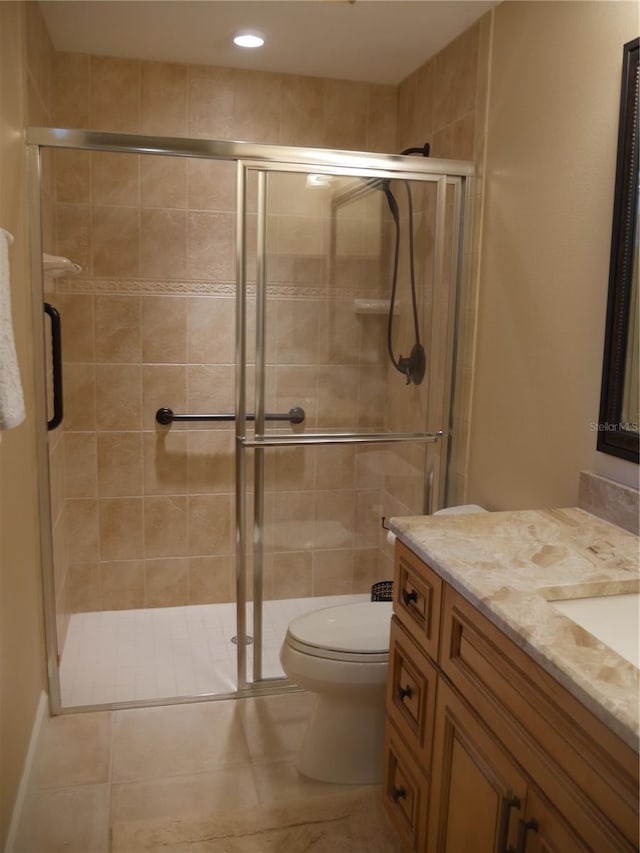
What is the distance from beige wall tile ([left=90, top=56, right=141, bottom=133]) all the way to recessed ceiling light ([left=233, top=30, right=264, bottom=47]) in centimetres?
51

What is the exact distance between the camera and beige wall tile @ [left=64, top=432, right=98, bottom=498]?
10.6 ft

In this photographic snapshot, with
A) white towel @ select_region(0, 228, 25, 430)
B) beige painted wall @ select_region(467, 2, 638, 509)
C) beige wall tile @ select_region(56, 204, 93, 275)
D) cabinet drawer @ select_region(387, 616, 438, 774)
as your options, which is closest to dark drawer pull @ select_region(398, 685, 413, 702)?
cabinet drawer @ select_region(387, 616, 438, 774)

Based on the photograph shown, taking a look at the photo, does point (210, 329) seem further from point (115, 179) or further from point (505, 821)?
point (505, 821)

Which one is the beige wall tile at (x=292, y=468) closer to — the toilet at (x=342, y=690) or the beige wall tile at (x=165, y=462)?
the toilet at (x=342, y=690)

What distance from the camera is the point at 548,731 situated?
1.14 metres

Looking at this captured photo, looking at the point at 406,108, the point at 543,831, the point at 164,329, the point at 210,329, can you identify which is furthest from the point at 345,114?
the point at 543,831

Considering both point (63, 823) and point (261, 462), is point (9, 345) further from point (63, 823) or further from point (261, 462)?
point (63, 823)

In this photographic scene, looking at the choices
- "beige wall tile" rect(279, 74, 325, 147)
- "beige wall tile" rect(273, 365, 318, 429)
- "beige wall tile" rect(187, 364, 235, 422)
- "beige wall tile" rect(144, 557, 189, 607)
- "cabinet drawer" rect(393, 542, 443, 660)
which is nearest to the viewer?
"cabinet drawer" rect(393, 542, 443, 660)

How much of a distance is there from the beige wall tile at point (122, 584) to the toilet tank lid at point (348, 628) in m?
1.33

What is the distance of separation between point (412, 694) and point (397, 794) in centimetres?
31

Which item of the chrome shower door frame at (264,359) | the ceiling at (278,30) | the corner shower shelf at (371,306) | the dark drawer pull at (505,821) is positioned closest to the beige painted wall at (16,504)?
the ceiling at (278,30)

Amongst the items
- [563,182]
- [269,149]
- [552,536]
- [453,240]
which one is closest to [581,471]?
[552,536]

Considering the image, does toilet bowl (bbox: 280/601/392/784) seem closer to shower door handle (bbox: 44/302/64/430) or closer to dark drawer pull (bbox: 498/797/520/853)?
dark drawer pull (bbox: 498/797/520/853)

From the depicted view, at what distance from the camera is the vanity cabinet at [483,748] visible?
3.38 feet
